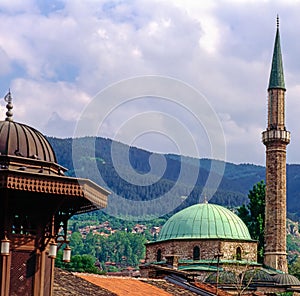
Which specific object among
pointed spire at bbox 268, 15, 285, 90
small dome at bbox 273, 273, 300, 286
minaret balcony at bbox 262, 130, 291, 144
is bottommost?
small dome at bbox 273, 273, 300, 286

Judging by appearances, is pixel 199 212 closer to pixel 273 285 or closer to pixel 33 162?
pixel 273 285

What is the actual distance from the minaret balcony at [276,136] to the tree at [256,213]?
19.9 ft

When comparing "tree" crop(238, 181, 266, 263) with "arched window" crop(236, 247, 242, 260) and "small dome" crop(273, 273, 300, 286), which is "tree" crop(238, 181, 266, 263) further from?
"small dome" crop(273, 273, 300, 286)

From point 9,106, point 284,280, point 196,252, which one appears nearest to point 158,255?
point 196,252

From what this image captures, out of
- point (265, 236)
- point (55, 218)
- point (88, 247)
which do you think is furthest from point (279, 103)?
point (88, 247)

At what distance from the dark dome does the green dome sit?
4759 centimetres

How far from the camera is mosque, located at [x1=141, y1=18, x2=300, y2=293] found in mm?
55844

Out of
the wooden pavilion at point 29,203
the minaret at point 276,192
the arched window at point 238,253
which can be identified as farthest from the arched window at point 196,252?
the wooden pavilion at point 29,203

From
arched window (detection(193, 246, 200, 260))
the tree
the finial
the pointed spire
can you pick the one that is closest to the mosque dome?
the finial

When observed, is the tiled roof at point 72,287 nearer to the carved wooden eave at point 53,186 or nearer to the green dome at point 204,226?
the carved wooden eave at point 53,186

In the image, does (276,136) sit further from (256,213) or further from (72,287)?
(72,287)

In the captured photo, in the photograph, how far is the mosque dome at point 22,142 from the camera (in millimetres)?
12636

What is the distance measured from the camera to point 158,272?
40.2 m

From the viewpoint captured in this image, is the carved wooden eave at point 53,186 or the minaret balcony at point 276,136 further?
the minaret balcony at point 276,136
